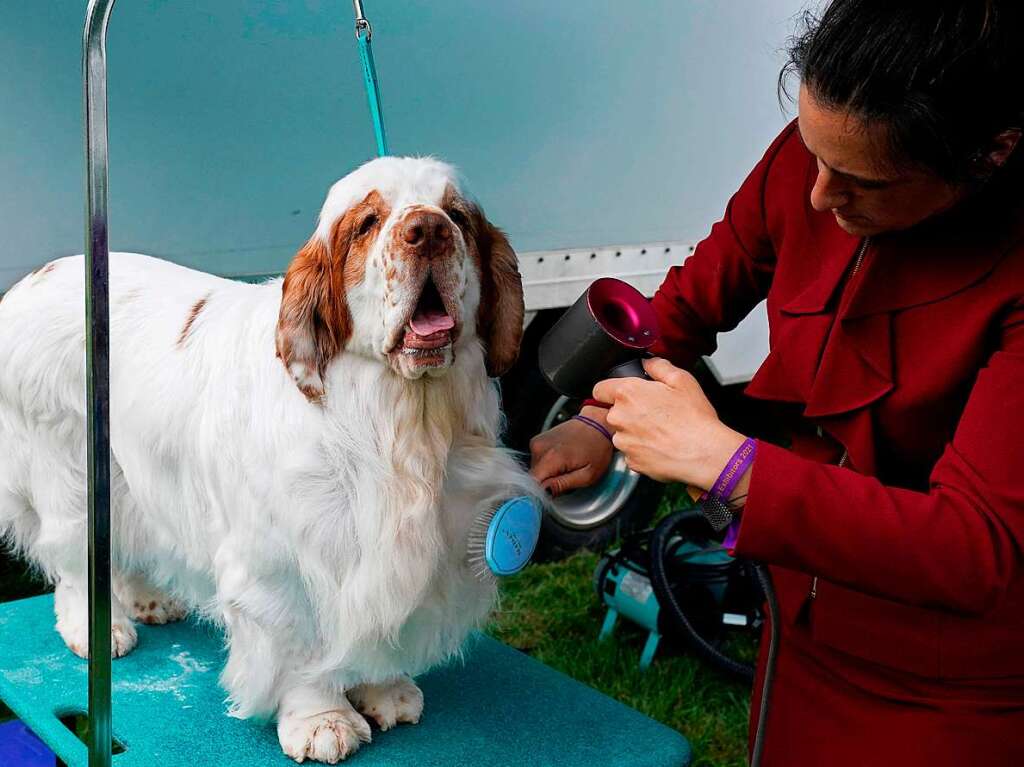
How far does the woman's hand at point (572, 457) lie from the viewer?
2.03 metres

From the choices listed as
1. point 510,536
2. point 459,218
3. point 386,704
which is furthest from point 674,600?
point 459,218

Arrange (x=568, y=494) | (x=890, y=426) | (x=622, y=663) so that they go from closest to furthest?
(x=890, y=426) < (x=622, y=663) < (x=568, y=494)

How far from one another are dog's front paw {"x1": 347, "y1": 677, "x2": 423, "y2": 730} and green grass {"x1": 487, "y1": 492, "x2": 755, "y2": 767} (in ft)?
3.29

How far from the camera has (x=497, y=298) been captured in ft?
6.57

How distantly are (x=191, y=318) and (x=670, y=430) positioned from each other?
118cm

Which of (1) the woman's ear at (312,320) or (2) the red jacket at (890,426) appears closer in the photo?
(2) the red jacket at (890,426)

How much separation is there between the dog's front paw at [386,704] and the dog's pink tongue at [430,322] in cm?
88

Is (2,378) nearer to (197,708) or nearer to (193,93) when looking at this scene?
(197,708)

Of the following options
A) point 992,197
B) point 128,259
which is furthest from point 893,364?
point 128,259

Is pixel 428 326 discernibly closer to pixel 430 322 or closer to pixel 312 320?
pixel 430 322

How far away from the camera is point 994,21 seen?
4.29 feet

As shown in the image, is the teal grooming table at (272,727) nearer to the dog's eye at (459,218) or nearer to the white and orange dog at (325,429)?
the white and orange dog at (325,429)

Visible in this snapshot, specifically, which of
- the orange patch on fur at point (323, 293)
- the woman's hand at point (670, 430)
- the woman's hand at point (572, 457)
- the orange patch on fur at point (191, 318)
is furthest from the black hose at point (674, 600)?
the woman's hand at point (670, 430)

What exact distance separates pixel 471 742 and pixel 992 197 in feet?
4.74
